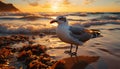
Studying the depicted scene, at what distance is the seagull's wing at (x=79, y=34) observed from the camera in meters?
7.15

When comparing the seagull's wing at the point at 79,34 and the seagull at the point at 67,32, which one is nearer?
the seagull at the point at 67,32

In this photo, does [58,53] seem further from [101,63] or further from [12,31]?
[12,31]

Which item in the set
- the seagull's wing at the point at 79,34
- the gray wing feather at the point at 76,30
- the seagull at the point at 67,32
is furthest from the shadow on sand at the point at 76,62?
the gray wing feather at the point at 76,30

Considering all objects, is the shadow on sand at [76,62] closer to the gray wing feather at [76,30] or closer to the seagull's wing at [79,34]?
the seagull's wing at [79,34]

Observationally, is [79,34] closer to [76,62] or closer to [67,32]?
[67,32]

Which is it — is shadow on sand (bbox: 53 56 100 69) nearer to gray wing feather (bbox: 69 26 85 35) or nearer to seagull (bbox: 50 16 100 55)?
seagull (bbox: 50 16 100 55)

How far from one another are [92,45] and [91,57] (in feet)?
6.80

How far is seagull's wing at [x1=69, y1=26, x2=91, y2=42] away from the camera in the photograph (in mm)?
7150

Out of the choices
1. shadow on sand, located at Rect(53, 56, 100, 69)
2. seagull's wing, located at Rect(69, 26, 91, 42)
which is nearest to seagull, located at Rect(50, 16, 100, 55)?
seagull's wing, located at Rect(69, 26, 91, 42)

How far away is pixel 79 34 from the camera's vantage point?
24.4 ft

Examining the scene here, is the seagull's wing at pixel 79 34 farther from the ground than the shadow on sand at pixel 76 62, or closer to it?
farther from the ground

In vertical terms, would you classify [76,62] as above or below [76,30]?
below

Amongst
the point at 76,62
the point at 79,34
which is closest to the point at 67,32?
the point at 79,34

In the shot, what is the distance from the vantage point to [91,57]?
697 centimetres
